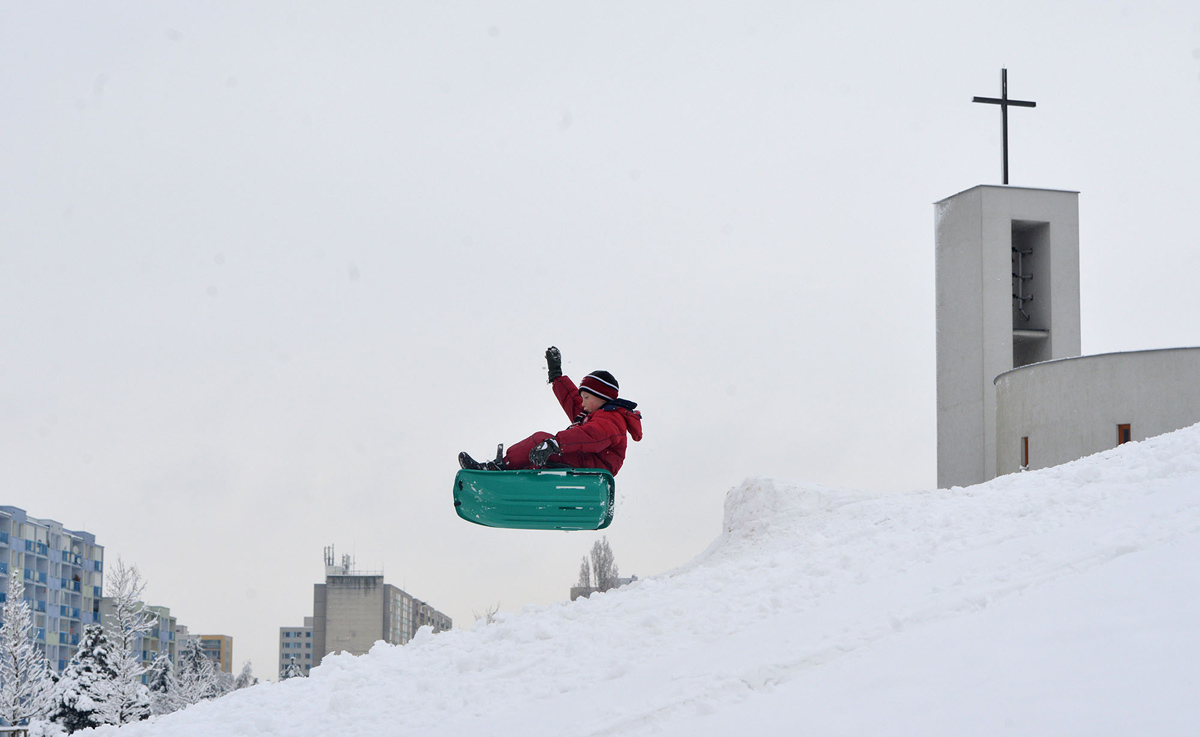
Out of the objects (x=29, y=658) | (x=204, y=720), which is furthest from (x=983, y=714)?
(x=29, y=658)

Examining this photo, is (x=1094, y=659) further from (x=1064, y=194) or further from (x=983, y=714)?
(x=1064, y=194)

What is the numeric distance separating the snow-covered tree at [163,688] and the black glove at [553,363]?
1823 inches

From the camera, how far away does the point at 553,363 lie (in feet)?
36.4

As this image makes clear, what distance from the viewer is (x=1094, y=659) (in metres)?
7.95

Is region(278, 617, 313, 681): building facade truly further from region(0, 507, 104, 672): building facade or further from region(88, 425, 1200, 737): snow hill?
region(88, 425, 1200, 737): snow hill

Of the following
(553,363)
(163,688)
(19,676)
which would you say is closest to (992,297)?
(553,363)

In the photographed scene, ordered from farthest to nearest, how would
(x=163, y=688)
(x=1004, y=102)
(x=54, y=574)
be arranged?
(x=54, y=574) → (x=163, y=688) → (x=1004, y=102)

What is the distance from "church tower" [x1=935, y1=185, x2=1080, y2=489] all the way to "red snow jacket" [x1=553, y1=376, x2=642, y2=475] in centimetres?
1788

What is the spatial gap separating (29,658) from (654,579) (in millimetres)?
33691

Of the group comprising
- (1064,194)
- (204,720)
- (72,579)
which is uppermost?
(1064,194)

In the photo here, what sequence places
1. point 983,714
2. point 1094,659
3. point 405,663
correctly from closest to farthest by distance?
point 983,714
point 1094,659
point 405,663

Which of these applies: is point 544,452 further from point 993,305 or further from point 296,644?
point 296,644

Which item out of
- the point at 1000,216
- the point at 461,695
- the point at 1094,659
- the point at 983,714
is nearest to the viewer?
the point at 983,714

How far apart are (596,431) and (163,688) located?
5309 centimetres
